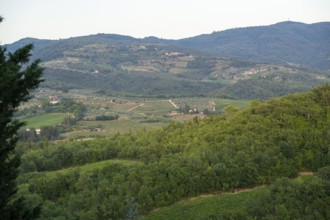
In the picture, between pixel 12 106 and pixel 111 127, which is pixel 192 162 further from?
pixel 111 127

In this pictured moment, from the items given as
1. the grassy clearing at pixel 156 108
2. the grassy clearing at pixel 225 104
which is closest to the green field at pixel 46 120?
the grassy clearing at pixel 156 108

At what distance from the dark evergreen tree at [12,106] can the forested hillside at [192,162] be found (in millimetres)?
23258

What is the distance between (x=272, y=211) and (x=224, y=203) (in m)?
7.39

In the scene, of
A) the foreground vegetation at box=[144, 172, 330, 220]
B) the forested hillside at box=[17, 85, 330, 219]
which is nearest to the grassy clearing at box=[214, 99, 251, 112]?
the forested hillside at box=[17, 85, 330, 219]

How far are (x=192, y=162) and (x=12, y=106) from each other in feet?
106

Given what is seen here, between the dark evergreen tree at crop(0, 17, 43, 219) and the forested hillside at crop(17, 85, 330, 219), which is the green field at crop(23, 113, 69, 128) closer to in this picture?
the forested hillside at crop(17, 85, 330, 219)

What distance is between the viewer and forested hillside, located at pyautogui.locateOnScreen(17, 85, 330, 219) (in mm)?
41094

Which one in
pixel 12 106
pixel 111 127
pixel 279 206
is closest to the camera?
pixel 12 106

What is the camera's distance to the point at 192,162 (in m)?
44.5

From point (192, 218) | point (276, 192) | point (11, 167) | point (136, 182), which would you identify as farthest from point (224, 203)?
point (11, 167)

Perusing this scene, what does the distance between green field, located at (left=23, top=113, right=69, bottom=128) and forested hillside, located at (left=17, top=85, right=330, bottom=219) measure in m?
45.3

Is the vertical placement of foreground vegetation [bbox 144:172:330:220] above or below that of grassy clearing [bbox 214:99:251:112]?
above

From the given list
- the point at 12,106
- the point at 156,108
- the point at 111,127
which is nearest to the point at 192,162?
the point at 12,106

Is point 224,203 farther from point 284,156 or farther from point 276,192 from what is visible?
point 284,156
